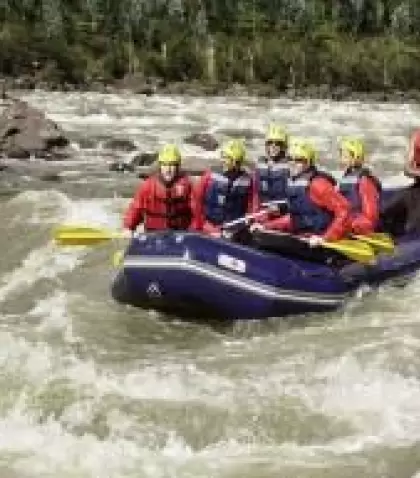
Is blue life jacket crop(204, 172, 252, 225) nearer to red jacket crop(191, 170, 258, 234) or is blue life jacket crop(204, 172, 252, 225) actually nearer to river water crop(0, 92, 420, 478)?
red jacket crop(191, 170, 258, 234)

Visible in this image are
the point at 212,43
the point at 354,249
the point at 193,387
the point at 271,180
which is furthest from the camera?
the point at 212,43

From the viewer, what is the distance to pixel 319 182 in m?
9.67

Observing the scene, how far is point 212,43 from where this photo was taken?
60.6m

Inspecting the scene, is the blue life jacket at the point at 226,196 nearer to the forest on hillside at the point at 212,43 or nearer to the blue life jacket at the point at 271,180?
the blue life jacket at the point at 271,180

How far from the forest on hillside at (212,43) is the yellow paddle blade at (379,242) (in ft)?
122

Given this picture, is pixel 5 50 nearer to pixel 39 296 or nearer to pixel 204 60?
pixel 204 60

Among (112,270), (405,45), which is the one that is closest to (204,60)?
(405,45)

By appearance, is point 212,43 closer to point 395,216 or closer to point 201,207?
point 395,216

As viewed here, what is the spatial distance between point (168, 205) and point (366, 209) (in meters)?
1.84

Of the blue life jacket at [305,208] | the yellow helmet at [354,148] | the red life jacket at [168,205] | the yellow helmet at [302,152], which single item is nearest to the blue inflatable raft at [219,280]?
the blue life jacket at [305,208]

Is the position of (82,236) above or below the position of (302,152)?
below

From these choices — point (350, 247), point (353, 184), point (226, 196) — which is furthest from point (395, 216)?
point (226, 196)

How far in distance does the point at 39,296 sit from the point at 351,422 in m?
4.11

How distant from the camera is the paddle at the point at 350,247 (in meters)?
9.40
